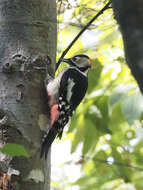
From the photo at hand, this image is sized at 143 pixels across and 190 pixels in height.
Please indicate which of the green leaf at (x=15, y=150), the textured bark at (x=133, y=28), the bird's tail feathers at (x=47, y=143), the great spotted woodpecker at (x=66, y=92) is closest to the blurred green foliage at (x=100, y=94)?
the great spotted woodpecker at (x=66, y=92)

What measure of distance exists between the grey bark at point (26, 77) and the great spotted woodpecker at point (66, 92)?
7.8 inches

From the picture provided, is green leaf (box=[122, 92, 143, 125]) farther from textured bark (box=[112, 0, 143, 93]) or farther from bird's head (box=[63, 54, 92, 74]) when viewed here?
textured bark (box=[112, 0, 143, 93])

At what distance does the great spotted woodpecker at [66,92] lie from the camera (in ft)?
7.71

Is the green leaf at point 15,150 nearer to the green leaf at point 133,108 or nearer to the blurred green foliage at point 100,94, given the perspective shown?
the green leaf at point 133,108

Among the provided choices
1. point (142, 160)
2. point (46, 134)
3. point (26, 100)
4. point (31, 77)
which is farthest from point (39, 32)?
point (142, 160)

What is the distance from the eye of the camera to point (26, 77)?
2080mm

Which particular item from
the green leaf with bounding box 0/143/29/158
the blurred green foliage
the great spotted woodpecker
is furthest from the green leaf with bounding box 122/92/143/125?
the green leaf with bounding box 0/143/29/158

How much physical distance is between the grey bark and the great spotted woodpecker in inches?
7.8

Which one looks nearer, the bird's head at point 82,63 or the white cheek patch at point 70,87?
the white cheek patch at point 70,87

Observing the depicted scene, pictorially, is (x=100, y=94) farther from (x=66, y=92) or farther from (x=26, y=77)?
(x=26, y=77)

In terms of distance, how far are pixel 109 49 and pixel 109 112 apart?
0.65m

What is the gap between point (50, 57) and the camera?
7.50 feet

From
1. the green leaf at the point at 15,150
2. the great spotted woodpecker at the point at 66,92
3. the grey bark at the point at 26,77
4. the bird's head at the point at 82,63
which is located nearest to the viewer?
the green leaf at the point at 15,150

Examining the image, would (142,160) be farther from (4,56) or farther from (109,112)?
(4,56)
